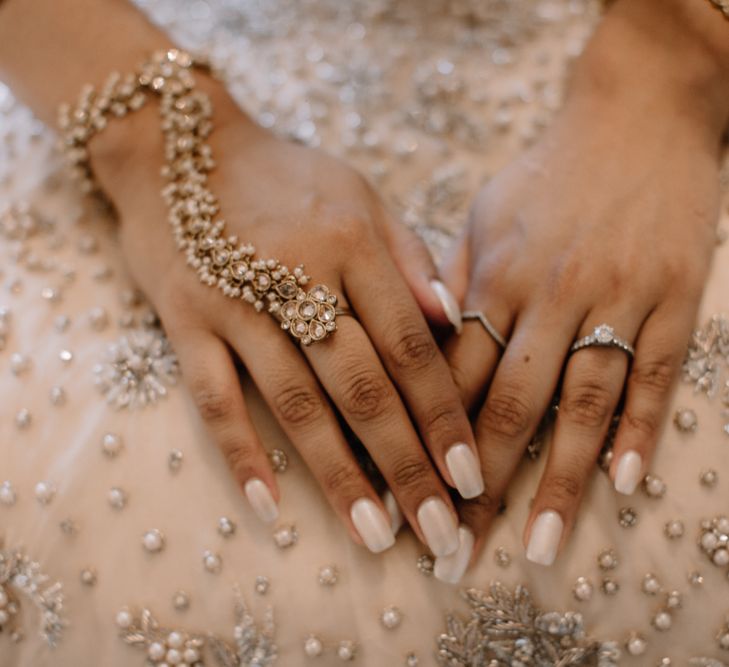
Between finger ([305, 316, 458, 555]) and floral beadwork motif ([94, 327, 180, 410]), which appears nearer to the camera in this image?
finger ([305, 316, 458, 555])

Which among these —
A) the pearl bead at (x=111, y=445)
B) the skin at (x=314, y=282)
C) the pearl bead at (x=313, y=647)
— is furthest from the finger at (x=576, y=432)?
the pearl bead at (x=111, y=445)

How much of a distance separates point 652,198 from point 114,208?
0.73 meters

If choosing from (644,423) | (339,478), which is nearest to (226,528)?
(339,478)

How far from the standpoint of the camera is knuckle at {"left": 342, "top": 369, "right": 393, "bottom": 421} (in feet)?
2.35

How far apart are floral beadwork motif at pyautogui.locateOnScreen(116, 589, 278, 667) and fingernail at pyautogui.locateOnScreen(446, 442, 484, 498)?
0.24 metres

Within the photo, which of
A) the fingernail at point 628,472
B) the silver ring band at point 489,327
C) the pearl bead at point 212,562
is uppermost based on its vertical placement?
the silver ring band at point 489,327

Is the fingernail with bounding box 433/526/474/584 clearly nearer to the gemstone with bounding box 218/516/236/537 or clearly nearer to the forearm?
the gemstone with bounding box 218/516/236/537

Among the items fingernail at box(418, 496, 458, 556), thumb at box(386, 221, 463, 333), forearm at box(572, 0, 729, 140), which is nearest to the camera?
fingernail at box(418, 496, 458, 556)

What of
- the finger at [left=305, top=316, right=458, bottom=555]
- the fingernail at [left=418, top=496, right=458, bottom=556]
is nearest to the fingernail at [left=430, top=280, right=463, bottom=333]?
the finger at [left=305, top=316, right=458, bottom=555]

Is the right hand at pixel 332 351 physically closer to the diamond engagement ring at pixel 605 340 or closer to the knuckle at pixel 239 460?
the knuckle at pixel 239 460

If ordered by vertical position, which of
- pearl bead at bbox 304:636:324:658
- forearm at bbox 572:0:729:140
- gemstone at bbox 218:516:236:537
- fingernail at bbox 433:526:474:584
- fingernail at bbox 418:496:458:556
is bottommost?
pearl bead at bbox 304:636:324:658

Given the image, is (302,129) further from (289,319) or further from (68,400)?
(68,400)

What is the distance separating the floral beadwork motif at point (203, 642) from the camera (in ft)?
2.31

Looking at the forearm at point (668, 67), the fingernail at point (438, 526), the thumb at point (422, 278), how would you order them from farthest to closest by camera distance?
the forearm at point (668, 67), the thumb at point (422, 278), the fingernail at point (438, 526)
